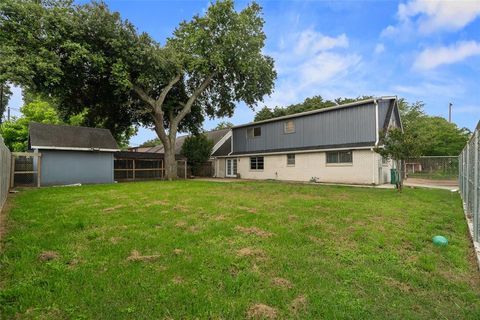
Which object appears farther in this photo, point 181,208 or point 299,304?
point 181,208

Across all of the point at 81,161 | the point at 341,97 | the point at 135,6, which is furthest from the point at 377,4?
the point at 341,97

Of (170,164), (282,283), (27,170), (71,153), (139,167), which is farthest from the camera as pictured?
(139,167)

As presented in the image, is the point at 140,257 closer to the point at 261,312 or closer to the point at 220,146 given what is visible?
the point at 261,312

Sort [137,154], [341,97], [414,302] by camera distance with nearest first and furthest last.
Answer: [414,302] → [137,154] → [341,97]

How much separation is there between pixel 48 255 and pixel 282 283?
328 cm

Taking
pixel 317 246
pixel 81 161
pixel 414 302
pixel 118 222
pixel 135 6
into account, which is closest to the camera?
pixel 414 302

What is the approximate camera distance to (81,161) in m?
17.1

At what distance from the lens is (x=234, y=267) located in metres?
3.67

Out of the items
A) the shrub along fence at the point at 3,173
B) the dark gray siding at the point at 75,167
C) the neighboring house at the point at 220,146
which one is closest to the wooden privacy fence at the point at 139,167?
the dark gray siding at the point at 75,167

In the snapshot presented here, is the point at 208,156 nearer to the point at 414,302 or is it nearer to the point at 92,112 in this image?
the point at 92,112

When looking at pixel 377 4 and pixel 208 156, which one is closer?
pixel 377 4

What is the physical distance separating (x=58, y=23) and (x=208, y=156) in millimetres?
14602

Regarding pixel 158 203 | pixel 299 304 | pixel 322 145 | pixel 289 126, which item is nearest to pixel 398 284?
pixel 299 304

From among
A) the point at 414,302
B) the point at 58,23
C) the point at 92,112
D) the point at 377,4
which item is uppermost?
the point at 58,23
